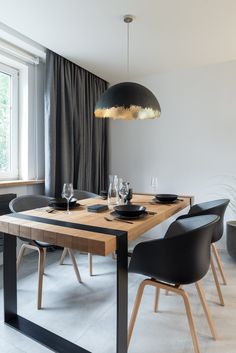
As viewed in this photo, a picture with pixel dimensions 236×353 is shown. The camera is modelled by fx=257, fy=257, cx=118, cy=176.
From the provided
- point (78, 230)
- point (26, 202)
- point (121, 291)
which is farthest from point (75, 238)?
point (26, 202)

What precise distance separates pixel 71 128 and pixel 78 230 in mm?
2065

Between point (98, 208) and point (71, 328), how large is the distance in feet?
2.61

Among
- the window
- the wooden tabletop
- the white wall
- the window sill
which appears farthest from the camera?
the white wall

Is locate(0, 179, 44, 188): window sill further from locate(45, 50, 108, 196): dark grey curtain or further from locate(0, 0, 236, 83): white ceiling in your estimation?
locate(0, 0, 236, 83): white ceiling

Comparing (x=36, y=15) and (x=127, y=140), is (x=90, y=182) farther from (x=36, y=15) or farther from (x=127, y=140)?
(x=36, y=15)

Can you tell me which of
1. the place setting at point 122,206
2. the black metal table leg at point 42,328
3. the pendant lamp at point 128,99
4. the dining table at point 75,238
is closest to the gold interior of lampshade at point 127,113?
the pendant lamp at point 128,99

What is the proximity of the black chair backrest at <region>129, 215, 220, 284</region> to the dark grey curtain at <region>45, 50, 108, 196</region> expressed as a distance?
1.81 metres

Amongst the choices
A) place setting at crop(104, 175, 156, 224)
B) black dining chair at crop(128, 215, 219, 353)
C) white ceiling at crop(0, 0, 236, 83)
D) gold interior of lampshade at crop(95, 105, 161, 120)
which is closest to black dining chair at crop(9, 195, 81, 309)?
place setting at crop(104, 175, 156, 224)

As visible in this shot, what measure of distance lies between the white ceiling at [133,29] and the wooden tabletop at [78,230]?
1630 mm

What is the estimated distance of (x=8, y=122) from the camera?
9.52 feet

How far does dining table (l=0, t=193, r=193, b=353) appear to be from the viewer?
4.14 feet

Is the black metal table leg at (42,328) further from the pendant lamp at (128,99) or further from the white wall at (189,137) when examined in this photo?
the white wall at (189,137)

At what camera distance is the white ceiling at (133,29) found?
81.4 inches

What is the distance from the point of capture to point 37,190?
10.0 feet
